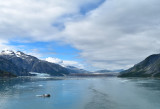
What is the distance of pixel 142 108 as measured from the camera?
65.2m

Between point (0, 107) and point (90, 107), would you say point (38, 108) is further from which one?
Result: point (90, 107)

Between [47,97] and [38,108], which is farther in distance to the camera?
[47,97]

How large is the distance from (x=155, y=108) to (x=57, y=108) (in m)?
33.8

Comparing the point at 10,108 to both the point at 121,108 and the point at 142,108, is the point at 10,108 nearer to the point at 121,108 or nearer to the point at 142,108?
the point at 121,108

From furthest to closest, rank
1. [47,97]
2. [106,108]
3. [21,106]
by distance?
[47,97] < [21,106] < [106,108]

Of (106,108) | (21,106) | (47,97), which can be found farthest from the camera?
(47,97)

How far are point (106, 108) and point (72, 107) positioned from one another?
40.1ft

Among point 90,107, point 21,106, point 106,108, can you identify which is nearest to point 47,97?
point 21,106

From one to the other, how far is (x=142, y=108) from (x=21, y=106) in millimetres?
42894

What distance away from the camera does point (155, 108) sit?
65062 millimetres

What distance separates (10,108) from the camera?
6575 cm

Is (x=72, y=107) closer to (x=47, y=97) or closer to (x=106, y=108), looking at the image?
(x=106, y=108)

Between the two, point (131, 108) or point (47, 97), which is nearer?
point (131, 108)

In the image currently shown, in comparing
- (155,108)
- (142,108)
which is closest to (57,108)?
(142,108)
